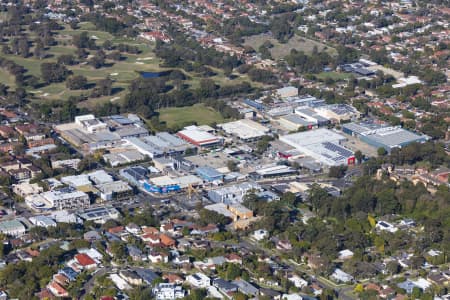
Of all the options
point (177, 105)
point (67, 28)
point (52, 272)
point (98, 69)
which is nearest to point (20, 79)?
point (98, 69)

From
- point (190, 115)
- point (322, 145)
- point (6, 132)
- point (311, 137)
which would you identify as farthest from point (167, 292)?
point (190, 115)

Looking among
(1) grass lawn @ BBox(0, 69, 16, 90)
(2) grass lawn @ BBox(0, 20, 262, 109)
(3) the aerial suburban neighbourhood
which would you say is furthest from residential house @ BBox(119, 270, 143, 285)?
(1) grass lawn @ BBox(0, 69, 16, 90)

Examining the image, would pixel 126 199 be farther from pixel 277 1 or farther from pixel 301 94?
pixel 277 1

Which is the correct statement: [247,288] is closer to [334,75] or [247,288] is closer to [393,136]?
[393,136]

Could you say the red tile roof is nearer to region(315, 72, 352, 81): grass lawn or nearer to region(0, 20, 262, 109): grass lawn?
region(0, 20, 262, 109): grass lawn

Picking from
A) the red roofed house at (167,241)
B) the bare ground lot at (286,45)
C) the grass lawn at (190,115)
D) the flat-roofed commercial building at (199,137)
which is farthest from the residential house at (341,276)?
the bare ground lot at (286,45)
